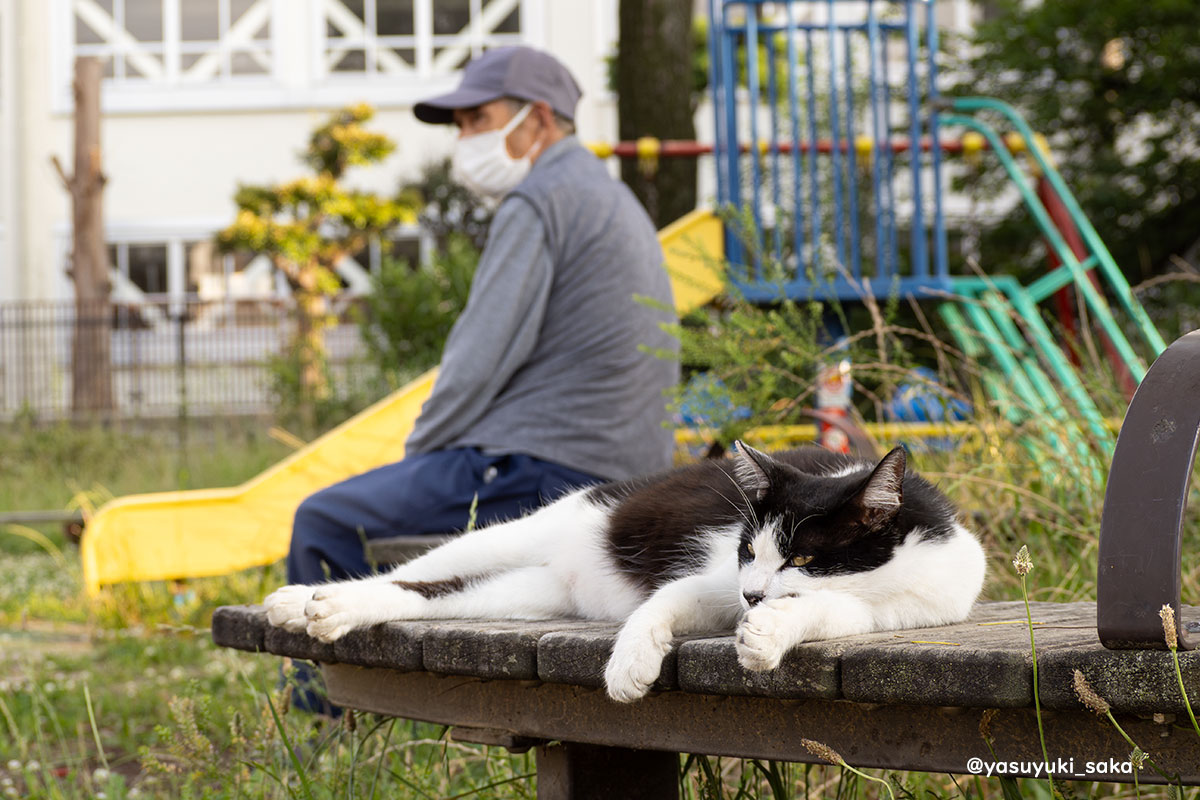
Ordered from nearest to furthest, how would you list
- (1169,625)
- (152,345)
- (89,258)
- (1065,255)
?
(1169,625), (1065,255), (89,258), (152,345)

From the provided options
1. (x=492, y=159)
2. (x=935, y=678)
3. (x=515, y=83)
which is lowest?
(x=935, y=678)

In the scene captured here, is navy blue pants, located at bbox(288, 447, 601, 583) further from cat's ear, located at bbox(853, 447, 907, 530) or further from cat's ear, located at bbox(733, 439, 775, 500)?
cat's ear, located at bbox(853, 447, 907, 530)

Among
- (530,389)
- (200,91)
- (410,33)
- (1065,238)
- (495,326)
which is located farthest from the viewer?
(410,33)

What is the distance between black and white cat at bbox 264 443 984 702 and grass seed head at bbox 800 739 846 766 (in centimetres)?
11

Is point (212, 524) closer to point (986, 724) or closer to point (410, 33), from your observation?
point (986, 724)

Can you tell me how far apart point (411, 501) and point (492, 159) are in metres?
1.10

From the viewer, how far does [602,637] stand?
4.63 ft

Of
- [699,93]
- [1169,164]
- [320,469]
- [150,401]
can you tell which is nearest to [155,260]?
[150,401]

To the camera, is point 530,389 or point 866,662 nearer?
point 866,662

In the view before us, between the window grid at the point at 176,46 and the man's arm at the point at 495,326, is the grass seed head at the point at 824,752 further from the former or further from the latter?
the window grid at the point at 176,46

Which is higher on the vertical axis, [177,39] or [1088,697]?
[177,39]

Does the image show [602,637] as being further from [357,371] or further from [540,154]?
[357,371]

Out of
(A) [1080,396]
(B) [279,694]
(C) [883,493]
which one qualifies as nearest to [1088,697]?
(C) [883,493]

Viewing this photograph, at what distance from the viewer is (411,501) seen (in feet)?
10.4
